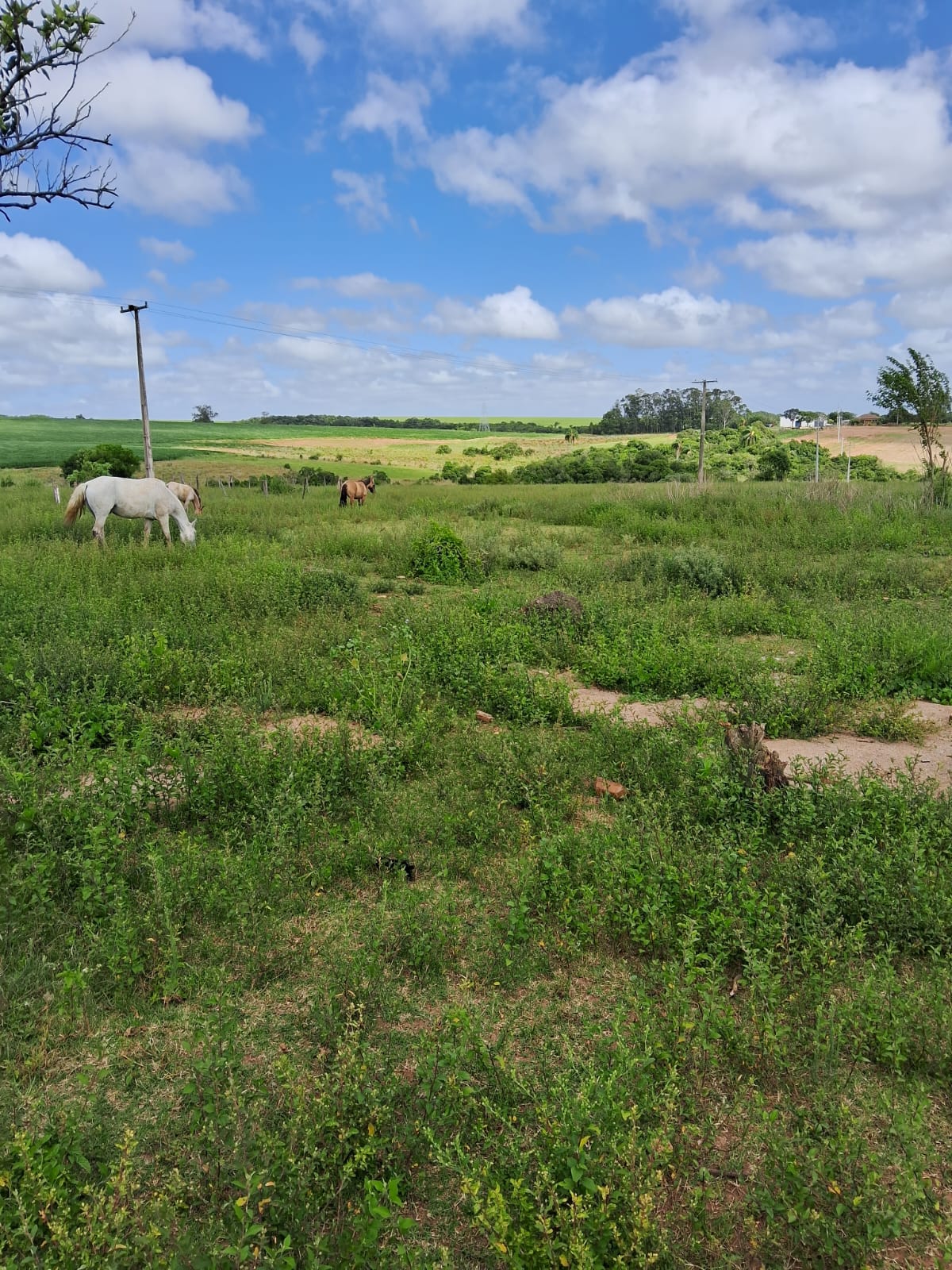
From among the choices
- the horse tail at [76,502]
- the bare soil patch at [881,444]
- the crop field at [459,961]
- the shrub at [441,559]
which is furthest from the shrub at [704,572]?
the bare soil patch at [881,444]

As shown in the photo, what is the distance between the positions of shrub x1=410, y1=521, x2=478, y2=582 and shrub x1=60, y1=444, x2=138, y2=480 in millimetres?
25692

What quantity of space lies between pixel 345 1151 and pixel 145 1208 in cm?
60

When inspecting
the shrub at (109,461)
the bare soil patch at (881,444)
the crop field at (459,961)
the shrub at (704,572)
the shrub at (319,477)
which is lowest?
the crop field at (459,961)

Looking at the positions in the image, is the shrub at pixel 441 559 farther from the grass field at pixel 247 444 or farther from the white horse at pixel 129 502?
the grass field at pixel 247 444

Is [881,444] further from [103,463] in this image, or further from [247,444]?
[247,444]

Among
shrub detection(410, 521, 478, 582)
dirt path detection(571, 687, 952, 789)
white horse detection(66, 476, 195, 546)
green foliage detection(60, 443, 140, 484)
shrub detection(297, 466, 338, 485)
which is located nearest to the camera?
dirt path detection(571, 687, 952, 789)

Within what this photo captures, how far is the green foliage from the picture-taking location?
34.2 metres

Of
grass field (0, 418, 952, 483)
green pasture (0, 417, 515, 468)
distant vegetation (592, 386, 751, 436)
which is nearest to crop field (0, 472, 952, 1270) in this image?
grass field (0, 418, 952, 483)

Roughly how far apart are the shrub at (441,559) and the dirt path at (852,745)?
5.90 meters

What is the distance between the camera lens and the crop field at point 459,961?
7.80 feet

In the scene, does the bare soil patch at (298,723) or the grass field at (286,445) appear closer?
the bare soil patch at (298,723)

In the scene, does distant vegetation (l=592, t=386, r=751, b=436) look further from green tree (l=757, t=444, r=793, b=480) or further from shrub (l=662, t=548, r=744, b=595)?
shrub (l=662, t=548, r=744, b=595)

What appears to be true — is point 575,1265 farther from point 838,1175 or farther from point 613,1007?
point 613,1007

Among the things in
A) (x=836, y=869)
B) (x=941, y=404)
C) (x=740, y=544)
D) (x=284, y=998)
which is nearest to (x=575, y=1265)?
(x=284, y=998)
